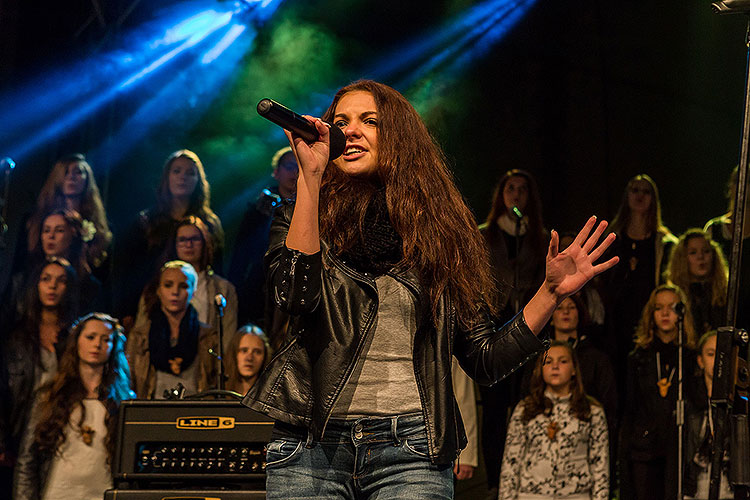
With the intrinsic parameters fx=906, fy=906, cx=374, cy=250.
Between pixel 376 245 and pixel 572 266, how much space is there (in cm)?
47

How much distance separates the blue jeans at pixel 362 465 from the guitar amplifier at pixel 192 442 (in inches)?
58.5

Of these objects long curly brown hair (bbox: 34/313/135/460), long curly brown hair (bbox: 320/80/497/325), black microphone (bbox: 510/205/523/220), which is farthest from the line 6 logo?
black microphone (bbox: 510/205/523/220)

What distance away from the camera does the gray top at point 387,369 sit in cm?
194

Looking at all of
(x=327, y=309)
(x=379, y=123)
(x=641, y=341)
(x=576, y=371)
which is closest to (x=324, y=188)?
(x=379, y=123)

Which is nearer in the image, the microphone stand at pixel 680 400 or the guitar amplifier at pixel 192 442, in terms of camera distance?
the guitar amplifier at pixel 192 442

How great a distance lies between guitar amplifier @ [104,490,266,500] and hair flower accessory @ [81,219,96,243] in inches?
140

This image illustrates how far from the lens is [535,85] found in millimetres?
7902

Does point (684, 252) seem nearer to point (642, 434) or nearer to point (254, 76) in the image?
point (642, 434)

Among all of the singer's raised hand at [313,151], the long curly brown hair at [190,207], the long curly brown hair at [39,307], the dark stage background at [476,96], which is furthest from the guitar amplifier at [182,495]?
the dark stage background at [476,96]

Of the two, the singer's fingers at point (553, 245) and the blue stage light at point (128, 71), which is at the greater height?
the blue stage light at point (128, 71)

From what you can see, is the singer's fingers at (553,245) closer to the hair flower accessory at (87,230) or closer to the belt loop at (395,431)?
the belt loop at (395,431)

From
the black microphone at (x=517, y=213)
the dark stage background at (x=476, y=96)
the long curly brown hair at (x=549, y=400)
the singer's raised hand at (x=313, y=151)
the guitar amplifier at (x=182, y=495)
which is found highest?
the dark stage background at (x=476, y=96)

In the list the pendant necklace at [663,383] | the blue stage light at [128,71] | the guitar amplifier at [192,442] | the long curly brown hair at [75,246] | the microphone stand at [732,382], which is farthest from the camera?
the blue stage light at [128,71]

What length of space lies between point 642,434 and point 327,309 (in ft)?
14.2
